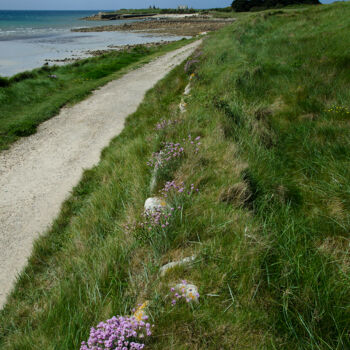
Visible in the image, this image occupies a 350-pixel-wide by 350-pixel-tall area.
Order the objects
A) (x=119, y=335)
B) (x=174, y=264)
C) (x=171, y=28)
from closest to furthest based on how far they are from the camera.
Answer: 1. (x=119, y=335)
2. (x=174, y=264)
3. (x=171, y=28)

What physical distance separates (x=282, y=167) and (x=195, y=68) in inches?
360

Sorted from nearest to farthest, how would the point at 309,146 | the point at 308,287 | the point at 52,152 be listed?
the point at 308,287
the point at 309,146
the point at 52,152

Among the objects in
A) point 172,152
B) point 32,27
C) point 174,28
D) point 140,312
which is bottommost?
point 140,312

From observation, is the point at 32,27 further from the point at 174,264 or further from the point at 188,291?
the point at 188,291

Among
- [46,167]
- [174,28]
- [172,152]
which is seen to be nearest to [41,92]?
[46,167]

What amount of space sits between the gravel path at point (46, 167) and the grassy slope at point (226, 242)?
353 millimetres

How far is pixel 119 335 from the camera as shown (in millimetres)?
1882

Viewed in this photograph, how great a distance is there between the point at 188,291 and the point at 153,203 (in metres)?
1.51

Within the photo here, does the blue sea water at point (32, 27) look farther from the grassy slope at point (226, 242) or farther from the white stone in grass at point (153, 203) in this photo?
the white stone in grass at point (153, 203)

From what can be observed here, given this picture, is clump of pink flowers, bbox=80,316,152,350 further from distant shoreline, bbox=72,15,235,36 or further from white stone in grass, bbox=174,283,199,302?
distant shoreline, bbox=72,15,235,36

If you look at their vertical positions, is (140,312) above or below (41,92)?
below

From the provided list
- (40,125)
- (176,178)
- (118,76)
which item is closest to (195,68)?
(118,76)

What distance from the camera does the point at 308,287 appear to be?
2.17 meters

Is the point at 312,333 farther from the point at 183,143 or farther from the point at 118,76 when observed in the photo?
the point at 118,76
